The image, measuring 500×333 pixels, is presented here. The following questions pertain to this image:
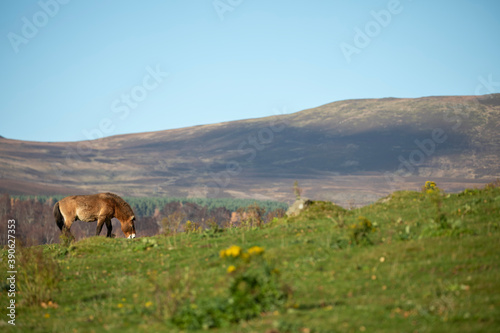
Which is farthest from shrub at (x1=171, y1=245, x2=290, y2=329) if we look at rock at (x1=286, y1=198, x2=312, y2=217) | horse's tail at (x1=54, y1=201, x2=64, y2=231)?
horse's tail at (x1=54, y1=201, x2=64, y2=231)

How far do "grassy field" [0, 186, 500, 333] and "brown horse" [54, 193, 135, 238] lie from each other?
5.44m

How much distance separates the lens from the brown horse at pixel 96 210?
29984 mm

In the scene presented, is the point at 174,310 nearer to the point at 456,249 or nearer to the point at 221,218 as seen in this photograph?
the point at 456,249

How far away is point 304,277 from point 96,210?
17.5 meters

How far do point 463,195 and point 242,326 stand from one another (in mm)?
16874

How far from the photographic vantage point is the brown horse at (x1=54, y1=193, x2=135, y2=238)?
29984mm

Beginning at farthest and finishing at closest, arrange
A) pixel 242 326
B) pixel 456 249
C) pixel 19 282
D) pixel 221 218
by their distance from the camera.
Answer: pixel 221 218, pixel 19 282, pixel 456 249, pixel 242 326

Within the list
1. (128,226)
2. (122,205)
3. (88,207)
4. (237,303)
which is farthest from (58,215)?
(237,303)

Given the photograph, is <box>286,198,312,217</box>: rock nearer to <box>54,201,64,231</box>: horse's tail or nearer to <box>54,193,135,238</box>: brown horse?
<box>54,193,135,238</box>: brown horse

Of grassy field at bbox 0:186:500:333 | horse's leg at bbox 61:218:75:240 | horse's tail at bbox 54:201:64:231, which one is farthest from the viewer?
horse's tail at bbox 54:201:64:231

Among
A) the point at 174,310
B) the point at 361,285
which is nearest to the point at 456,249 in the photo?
the point at 361,285

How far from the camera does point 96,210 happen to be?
98.6ft

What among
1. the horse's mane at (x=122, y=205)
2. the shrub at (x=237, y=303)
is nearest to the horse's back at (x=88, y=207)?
the horse's mane at (x=122, y=205)

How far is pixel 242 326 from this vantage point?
1116 cm
